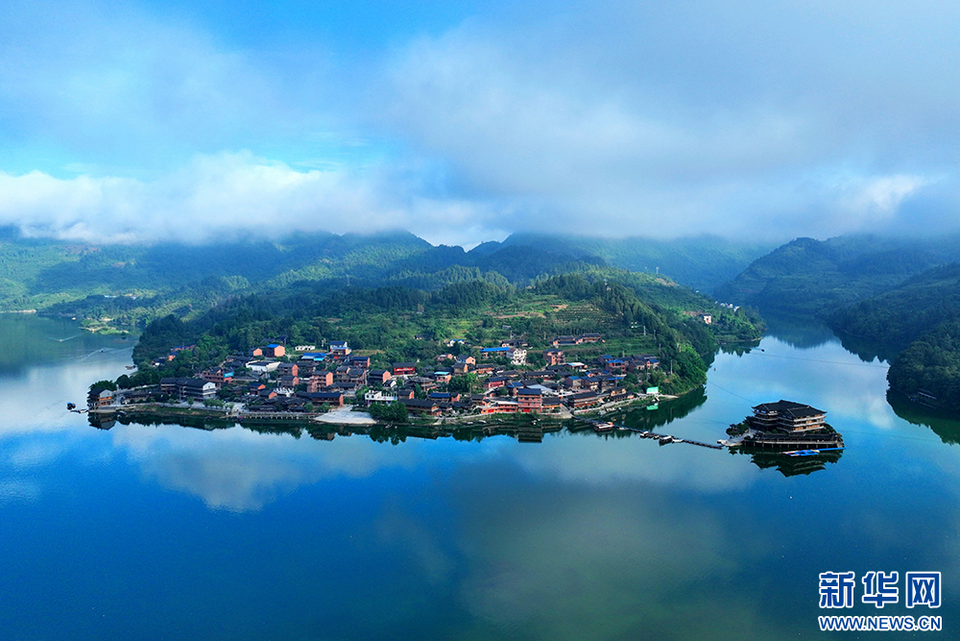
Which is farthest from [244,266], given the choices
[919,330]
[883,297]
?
[919,330]

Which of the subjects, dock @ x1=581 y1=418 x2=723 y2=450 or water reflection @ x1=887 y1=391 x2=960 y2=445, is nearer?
dock @ x1=581 y1=418 x2=723 y2=450

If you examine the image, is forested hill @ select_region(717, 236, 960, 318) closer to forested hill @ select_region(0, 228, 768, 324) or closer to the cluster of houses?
forested hill @ select_region(0, 228, 768, 324)

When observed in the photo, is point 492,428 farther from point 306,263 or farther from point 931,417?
point 306,263

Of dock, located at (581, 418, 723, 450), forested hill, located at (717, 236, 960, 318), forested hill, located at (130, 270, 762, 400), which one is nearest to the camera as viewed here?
Answer: dock, located at (581, 418, 723, 450)

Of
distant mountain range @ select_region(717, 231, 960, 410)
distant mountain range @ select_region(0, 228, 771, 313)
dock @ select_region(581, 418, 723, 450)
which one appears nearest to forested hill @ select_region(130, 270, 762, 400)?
dock @ select_region(581, 418, 723, 450)

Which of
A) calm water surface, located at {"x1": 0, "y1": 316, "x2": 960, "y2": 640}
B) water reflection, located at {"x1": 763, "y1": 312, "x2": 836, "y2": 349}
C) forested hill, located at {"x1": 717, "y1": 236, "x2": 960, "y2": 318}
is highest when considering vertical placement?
forested hill, located at {"x1": 717, "y1": 236, "x2": 960, "y2": 318}

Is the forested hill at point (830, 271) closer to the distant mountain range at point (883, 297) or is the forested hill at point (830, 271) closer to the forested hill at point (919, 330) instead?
the distant mountain range at point (883, 297)

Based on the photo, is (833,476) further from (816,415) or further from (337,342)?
(337,342)

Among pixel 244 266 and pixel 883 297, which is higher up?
pixel 244 266

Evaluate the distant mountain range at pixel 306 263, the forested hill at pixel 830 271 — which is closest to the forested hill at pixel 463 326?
the distant mountain range at pixel 306 263
